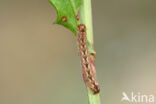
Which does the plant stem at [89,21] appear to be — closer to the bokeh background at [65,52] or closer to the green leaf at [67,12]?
the green leaf at [67,12]

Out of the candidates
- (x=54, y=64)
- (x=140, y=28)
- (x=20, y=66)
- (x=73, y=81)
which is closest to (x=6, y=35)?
(x=20, y=66)

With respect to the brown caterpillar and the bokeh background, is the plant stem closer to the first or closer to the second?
the brown caterpillar

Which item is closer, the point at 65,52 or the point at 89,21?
the point at 89,21

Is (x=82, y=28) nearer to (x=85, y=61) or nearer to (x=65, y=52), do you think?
(x=85, y=61)

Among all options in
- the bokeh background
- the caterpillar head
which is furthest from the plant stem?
the bokeh background

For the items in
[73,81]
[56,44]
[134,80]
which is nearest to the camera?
[134,80]

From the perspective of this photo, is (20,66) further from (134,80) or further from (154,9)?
(154,9)

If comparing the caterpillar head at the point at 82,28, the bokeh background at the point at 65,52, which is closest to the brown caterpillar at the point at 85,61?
→ the caterpillar head at the point at 82,28

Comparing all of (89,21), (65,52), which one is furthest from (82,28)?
(65,52)
